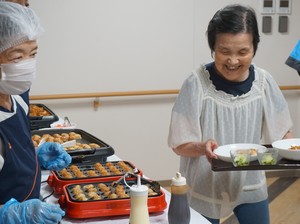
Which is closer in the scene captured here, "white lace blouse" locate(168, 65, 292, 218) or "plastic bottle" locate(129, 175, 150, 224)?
"plastic bottle" locate(129, 175, 150, 224)

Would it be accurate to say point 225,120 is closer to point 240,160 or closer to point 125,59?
point 240,160

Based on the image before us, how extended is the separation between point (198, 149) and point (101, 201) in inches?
19.6

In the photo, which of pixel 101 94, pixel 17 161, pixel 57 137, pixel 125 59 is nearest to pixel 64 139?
pixel 57 137

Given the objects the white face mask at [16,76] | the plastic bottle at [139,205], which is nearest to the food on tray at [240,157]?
the plastic bottle at [139,205]

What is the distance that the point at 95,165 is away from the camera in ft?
6.98

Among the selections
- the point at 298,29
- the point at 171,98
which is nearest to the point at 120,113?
the point at 171,98

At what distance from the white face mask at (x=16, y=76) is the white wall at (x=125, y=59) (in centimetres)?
250

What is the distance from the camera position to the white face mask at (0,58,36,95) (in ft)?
4.76

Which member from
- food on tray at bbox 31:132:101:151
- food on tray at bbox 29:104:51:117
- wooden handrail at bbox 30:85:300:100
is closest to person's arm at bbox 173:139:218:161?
food on tray at bbox 31:132:101:151

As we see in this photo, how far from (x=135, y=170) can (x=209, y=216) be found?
371 millimetres

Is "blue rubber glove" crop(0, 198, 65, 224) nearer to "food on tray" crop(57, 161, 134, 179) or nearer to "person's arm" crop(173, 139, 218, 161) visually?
"food on tray" crop(57, 161, 134, 179)

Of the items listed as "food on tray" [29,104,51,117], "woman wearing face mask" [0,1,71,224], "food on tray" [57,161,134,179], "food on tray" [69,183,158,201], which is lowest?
"food on tray" [29,104,51,117]

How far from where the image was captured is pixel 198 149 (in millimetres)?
1951

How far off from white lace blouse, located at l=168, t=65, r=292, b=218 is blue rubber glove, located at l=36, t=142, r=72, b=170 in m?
0.46
